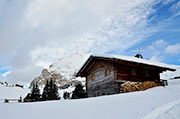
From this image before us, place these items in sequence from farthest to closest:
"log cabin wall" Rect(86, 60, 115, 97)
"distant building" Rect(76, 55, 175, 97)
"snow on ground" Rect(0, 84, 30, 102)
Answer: "snow on ground" Rect(0, 84, 30, 102) < "log cabin wall" Rect(86, 60, 115, 97) < "distant building" Rect(76, 55, 175, 97)

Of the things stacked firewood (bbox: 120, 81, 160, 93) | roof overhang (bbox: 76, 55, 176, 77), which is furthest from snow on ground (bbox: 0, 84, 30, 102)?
stacked firewood (bbox: 120, 81, 160, 93)

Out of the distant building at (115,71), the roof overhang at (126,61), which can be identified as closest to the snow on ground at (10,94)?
the roof overhang at (126,61)

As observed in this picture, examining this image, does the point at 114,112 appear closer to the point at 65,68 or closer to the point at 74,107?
the point at 74,107

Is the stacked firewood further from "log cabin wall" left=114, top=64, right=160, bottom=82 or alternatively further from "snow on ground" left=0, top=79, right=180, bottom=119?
"snow on ground" left=0, top=79, right=180, bottom=119

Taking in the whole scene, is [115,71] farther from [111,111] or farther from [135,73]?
[111,111]

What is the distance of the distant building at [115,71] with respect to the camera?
1344cm

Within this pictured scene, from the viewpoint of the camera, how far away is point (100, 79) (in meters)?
15.6

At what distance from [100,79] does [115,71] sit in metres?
2.49

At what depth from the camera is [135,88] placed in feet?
41.9

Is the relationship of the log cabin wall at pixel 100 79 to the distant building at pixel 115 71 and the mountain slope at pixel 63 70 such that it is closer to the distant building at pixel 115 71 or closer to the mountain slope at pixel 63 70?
the distant building at pixel 115 71

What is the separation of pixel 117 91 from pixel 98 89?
9.71ft

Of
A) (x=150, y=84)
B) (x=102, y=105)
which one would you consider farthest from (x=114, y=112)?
(x=150, y=84)

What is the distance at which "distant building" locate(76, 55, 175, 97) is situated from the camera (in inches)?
529

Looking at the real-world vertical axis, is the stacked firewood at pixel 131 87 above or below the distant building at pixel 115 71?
below
